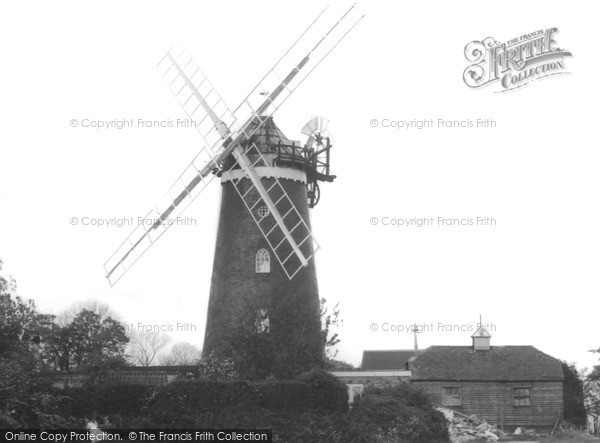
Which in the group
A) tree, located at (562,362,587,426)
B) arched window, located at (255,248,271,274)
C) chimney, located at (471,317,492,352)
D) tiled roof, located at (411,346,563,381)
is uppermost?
arched window, located at (255,248,271,274)

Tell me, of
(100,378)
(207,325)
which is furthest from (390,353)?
(100,378)

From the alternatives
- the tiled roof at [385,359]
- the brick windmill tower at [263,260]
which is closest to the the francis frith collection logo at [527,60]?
the brick windmill tower at [263,260]

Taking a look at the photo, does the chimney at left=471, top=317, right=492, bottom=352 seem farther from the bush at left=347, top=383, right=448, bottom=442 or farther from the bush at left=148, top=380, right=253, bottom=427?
the bush at left=148, top=380, right=253, bottom=427

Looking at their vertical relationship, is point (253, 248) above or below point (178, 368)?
above

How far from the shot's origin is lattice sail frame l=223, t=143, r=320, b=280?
35.2m

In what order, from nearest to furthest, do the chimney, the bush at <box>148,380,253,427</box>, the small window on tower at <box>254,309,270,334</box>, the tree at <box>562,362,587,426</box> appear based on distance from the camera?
the bush at <box>148,380,253,427</box>
the small window on tower at <box>254,309,270,334</box>
the tree at <box>562,362,587,426</box>
the chimney

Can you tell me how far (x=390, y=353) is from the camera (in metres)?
63.3

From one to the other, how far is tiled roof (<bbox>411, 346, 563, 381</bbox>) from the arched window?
893cm

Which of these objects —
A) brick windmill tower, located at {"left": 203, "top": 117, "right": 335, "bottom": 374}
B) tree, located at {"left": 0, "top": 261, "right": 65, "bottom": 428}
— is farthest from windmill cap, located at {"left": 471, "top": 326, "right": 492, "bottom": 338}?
tree, located at {"left": 0, "top": 261, "right": 65, "bottom": 428}

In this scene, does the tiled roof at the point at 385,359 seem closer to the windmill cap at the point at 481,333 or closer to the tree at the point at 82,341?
the windmill cap at the point at 481,333

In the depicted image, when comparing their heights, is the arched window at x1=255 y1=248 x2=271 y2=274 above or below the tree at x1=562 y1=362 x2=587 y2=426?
above

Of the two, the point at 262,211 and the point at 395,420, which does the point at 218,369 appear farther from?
the point at 395,420

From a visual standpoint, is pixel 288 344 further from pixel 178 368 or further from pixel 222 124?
pixel 222 124

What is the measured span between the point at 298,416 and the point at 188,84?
1546cm
